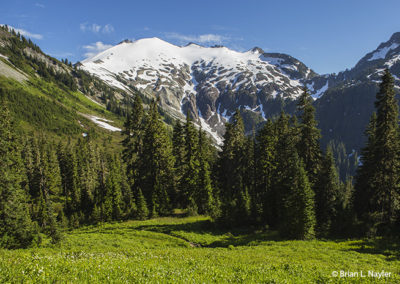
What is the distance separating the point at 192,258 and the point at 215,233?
2143cm

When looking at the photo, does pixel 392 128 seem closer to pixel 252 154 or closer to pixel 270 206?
pixel 270 206

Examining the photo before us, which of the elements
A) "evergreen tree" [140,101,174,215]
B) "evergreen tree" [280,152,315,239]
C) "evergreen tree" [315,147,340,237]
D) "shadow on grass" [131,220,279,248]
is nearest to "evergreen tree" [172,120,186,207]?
"evergreen tree" [140,101,174,215]

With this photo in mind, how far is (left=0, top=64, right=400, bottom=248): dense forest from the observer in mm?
26953

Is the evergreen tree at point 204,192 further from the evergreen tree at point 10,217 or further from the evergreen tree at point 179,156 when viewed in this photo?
the evergreen tree at point 10,217

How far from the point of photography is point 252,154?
4803 cm

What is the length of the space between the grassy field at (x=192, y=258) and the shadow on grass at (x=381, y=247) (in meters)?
0.08

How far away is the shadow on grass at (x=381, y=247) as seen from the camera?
20.6 metres

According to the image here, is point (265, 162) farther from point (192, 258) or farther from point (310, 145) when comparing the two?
point (192, 258)

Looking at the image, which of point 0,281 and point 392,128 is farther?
point 392,128

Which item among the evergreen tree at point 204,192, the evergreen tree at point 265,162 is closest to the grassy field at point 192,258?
the evergreen tree at point 204,192

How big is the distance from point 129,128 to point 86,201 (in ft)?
101

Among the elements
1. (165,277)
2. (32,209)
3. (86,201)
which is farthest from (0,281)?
(32,209)

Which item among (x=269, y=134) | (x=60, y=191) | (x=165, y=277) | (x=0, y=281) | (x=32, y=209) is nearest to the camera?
(x=0, y=281)

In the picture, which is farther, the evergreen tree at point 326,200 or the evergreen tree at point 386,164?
the evergreen tree at point 326,200
